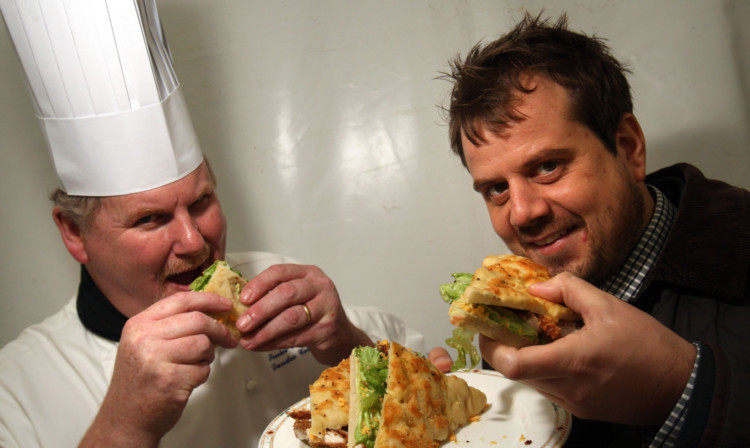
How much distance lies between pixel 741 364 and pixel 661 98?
65.0 inches

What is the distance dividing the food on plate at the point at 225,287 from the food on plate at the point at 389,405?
36 cm

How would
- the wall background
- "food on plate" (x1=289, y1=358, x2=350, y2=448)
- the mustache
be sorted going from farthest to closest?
1. the wall background
2. the mustache
3. "food on plate" (x1=289, y1=358, x2=350, y2=448)

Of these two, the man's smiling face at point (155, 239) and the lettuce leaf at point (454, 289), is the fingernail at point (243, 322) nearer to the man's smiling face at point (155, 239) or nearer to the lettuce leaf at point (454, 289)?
the man's smiling face at point (155, 239)

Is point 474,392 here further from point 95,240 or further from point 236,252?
point 236,252

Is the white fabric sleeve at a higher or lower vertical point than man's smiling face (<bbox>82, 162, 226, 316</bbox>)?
lower

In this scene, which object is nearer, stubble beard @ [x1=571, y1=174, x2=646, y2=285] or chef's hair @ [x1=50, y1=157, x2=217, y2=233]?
stubble beard @ [x1=571, y1=174, x2=646, y2=285]

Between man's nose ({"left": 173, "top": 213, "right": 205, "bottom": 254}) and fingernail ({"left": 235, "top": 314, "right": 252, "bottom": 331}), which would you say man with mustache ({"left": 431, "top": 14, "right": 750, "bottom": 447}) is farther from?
man's nose ({"left": 173, "top": 213, "right": 205, "bottom": 254})

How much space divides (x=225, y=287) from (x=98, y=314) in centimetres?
72

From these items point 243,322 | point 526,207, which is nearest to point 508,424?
point 526,207

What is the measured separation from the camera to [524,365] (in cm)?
116

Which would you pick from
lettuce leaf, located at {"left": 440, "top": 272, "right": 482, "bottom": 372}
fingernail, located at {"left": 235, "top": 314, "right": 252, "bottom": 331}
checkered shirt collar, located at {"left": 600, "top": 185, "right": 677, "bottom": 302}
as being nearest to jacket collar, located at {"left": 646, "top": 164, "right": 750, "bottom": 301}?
checkered shirt collar, located at {"left": 600, "top": 185, "right": 677, "bottom": 302}

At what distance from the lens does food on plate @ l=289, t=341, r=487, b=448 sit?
4.65ft

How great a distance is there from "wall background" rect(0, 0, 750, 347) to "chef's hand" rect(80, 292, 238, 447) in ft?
4.53

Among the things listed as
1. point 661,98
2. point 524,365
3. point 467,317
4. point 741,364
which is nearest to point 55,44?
point 467,317
